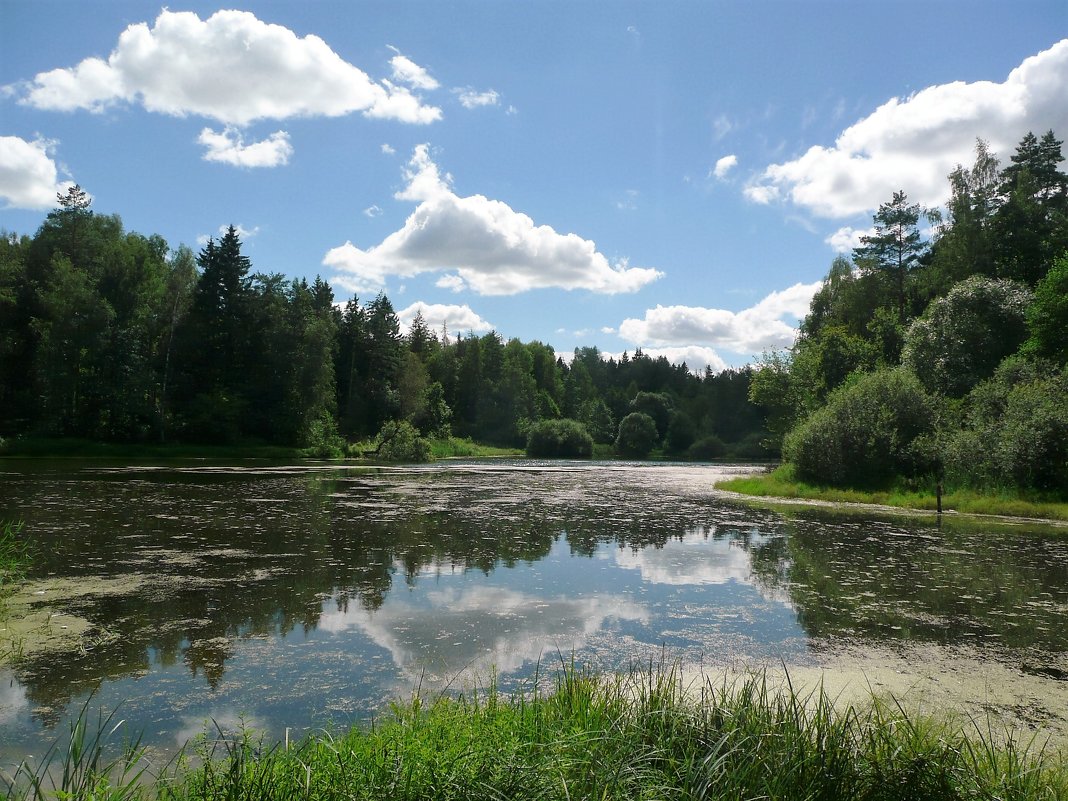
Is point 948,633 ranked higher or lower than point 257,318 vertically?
lower

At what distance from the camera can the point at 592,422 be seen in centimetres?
9038

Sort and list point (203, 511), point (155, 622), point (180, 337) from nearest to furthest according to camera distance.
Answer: point (155, 622)
point (203, 511)
point (180, 337)

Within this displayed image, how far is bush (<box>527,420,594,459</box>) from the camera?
231ft

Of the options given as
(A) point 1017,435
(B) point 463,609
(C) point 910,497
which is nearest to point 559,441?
(C) point 910,497

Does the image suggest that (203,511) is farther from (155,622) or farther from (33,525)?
(155,622)

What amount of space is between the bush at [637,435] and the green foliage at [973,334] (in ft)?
162

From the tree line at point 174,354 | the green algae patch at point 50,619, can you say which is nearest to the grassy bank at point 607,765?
the green algae patch at point 50,619

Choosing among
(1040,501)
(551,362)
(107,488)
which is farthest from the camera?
(551,362)

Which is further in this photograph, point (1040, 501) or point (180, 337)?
point (180, 337)

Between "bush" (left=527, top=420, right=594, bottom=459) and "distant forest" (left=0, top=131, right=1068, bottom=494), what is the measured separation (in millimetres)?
11199

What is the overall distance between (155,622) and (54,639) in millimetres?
954

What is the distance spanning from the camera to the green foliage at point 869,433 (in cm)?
2330

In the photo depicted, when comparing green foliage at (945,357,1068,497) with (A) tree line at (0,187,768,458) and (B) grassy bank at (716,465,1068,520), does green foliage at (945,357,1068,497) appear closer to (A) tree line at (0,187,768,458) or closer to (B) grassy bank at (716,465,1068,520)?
(B) grassy bank at (716,465,1068,520)

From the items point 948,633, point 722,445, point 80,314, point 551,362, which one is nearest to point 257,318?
point 80,314
